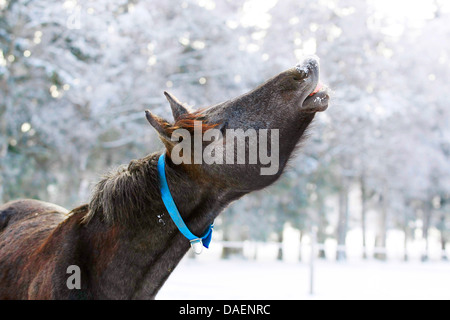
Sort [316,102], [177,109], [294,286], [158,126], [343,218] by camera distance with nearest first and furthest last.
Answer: [316,102] < [158,126] < [177,109] < [294,286] < [343,218]

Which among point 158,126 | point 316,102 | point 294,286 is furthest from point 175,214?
point 294,286

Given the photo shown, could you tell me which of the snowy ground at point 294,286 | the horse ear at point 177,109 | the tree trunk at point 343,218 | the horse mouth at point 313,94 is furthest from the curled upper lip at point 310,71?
the tree trunk at point 343,218

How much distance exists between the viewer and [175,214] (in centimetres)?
185

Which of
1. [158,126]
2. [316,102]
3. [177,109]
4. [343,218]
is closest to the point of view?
[316,102]

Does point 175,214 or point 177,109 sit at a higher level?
point 177,109

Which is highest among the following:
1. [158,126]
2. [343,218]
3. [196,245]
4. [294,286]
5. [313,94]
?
[343,218]

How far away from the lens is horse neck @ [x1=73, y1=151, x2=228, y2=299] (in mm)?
1873

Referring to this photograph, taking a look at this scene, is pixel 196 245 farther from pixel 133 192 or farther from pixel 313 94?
pixel 313 94

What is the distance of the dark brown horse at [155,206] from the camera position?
5.67 ft

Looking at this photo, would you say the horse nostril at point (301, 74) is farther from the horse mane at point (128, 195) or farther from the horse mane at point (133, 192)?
the horse mane at point (128, 195)

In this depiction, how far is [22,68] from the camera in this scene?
12.2 metres

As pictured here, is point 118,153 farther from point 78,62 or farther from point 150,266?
point 150,266

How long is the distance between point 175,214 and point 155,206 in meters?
0.11
